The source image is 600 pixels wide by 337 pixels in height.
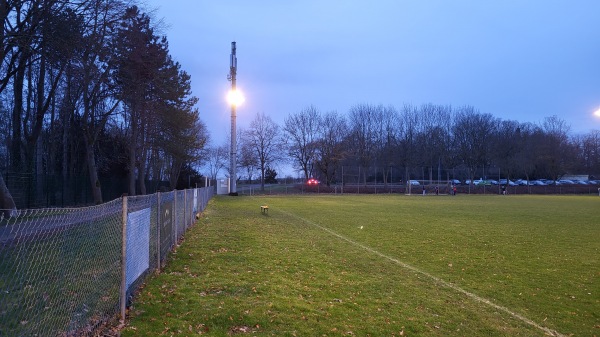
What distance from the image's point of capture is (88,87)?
2922 cm

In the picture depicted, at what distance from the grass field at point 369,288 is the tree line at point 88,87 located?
10806mm

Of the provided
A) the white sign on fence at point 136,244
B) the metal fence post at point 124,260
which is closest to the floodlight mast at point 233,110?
the white sign on fence at point 136,244

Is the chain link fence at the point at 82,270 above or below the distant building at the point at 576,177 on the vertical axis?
below

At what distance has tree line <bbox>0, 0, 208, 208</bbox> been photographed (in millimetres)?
17734

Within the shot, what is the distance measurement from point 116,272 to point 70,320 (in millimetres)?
1297

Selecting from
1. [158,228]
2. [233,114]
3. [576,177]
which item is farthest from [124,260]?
[576,177]

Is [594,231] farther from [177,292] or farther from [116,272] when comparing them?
[116,272]

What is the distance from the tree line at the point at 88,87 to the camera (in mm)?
17734

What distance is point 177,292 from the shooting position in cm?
684

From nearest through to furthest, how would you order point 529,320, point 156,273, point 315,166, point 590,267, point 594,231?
1. point 529,320
2. point 156,273
3. point 590,267
4. point 594,231
5. point 315,166

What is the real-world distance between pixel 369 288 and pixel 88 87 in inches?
1080

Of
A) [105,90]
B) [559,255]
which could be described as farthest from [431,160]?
[559,255]

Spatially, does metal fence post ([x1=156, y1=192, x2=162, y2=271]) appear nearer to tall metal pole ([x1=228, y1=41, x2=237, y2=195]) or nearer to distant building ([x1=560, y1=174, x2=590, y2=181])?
tall metal pole ([x1=228, y1=41, x2=237, y2=195])

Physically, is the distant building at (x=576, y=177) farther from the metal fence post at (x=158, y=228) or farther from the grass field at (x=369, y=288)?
the metal fence post at (x=158, y=228)
